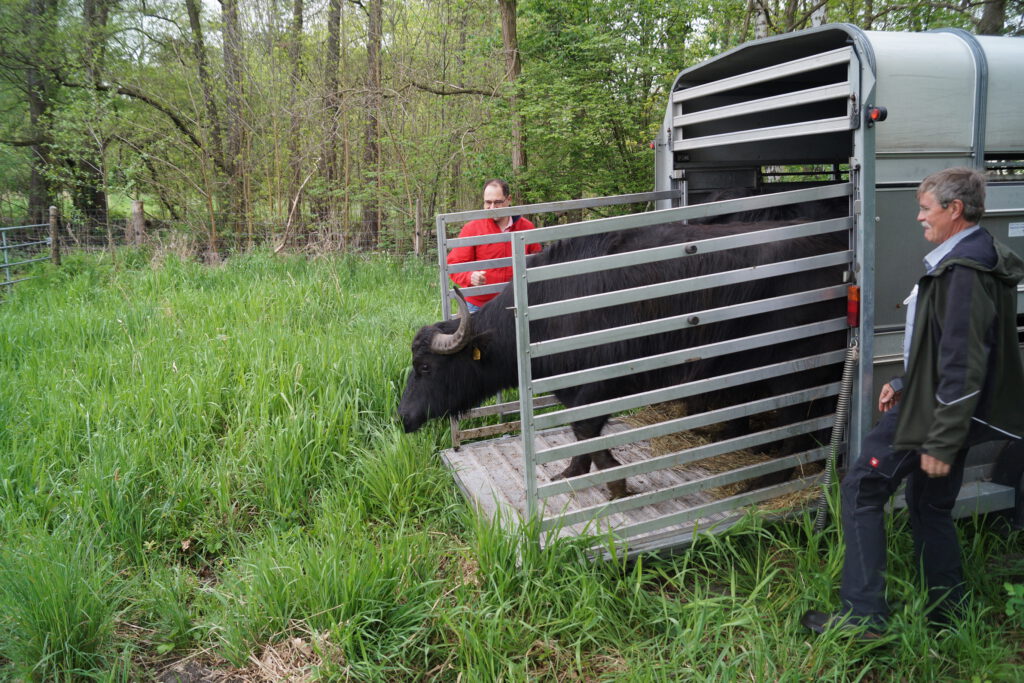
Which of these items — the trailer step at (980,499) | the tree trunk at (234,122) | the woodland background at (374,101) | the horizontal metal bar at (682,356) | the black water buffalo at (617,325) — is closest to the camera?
the horizontal metal bar at (682,356)

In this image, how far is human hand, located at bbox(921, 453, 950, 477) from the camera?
8.50 feet

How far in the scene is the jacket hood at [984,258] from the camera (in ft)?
8.61

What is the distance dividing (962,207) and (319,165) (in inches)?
449

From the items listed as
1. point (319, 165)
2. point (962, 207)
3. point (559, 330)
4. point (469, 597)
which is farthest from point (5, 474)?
point (319, 165)

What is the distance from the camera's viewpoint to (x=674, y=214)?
132 inches

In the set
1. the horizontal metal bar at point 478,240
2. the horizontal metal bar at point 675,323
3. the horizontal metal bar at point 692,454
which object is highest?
the horizontal metal bar at point 478,240

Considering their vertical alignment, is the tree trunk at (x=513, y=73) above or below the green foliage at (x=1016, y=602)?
above

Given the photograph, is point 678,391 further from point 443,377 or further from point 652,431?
point 443,377

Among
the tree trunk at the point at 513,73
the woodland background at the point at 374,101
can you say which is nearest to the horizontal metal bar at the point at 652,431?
the woodland background at the point at 374,101

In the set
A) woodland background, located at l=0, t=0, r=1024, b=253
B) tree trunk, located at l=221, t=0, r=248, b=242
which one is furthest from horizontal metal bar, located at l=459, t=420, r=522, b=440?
tree trunk, located at l=221, t=0, r=248, b=242

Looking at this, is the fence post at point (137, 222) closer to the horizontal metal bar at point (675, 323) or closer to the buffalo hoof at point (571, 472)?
the buffalo hoof at point (571, 472)

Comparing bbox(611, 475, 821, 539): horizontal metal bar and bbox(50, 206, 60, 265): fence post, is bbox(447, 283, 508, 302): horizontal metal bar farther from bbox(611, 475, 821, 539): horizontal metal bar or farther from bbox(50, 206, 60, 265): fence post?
bbox(50, 206, 60, 265): fence post

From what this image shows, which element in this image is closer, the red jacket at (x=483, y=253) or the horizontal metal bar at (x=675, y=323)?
the horizontal metal bar at (x=675, y=323)

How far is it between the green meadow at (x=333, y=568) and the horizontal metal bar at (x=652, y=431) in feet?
1.25
